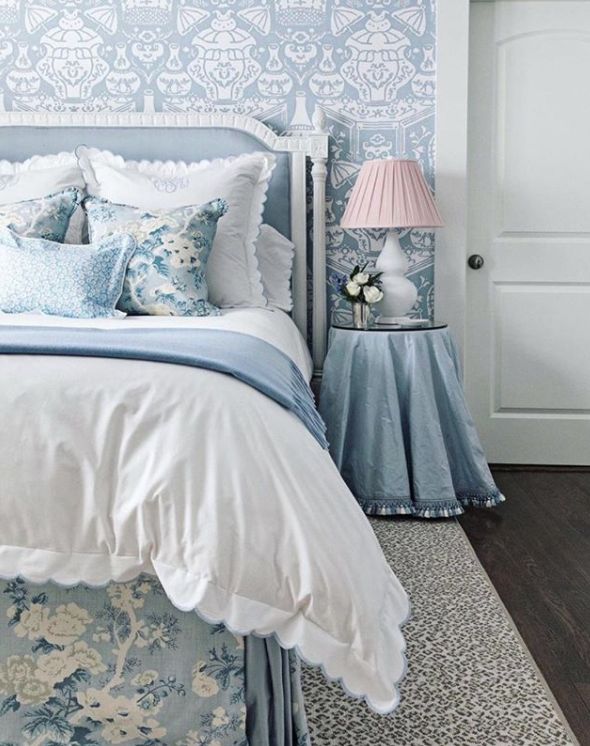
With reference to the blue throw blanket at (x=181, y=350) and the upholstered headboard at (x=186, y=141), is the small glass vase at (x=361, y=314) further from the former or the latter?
the blue throw blanket at (x=181, y=350)

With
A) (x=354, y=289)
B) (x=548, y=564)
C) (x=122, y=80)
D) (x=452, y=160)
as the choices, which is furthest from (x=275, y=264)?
(x=548, y=564)

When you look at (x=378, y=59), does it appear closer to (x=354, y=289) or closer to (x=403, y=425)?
(x=354, y=289)

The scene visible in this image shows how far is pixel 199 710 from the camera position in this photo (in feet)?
4.46

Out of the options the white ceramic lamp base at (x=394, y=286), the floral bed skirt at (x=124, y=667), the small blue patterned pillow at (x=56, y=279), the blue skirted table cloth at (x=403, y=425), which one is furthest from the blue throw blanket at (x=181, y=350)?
the white ceramic lamp base at (x=394, y=286)

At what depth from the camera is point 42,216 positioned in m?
2.78

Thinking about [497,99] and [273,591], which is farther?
[497,99]

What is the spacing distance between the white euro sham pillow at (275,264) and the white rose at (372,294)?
0.29m

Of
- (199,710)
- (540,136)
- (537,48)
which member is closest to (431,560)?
(199,710)

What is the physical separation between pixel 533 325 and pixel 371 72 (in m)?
1.21

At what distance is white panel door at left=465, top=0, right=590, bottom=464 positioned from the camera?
3.51 meters

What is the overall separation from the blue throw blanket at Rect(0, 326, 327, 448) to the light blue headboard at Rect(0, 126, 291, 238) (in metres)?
1.65

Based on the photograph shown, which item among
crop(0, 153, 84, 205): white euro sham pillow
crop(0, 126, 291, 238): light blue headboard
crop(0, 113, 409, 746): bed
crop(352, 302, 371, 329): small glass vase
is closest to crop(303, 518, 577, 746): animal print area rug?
crop(0, 113, 409, 746): bed

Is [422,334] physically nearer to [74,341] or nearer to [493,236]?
[493,236]

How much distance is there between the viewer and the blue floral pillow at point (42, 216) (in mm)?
2744
